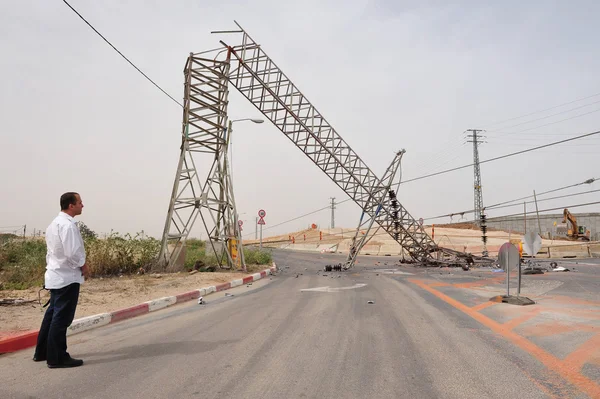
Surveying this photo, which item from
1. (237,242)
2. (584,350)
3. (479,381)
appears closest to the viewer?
(479,381)

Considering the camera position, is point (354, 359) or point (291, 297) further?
point (291, 297)

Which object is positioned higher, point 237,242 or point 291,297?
point 237,242

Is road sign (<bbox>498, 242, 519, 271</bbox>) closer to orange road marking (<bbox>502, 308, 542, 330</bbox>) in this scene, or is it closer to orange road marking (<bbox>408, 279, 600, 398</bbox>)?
orange road marking (<bbox>502, 308, 542, 330</bbox>)

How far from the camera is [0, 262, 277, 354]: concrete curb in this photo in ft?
17.6

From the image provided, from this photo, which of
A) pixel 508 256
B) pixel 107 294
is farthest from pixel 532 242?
pixel 107 294

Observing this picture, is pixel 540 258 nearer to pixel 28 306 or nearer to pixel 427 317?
pixel 427 317

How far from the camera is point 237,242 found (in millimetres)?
16422

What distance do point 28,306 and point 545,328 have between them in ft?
28.4

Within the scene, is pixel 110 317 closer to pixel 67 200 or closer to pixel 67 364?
pixel 67 364

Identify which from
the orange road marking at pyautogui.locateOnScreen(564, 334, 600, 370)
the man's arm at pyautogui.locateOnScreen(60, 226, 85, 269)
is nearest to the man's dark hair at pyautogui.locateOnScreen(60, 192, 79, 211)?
the man's arm at pyautogui.locateOnScreen(60, 226, 85, 269)

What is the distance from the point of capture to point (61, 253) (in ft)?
15.1

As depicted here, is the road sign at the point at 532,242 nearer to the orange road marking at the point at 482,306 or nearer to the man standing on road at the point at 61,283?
the orange road marking at the point at 482,306

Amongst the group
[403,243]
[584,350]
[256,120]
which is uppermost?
[256,120]

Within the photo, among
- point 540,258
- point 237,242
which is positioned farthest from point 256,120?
point 540,258
